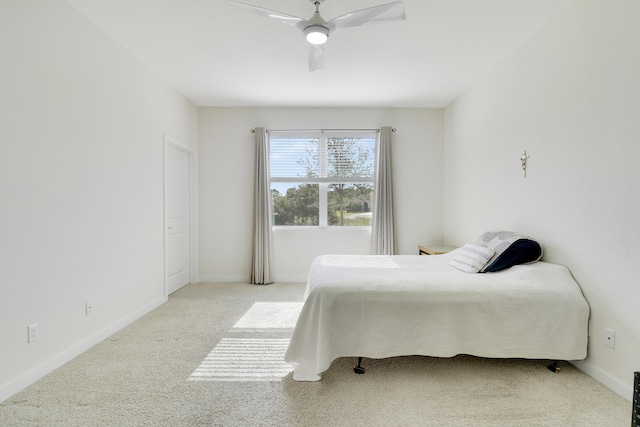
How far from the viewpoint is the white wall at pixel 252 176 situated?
15.7 ft

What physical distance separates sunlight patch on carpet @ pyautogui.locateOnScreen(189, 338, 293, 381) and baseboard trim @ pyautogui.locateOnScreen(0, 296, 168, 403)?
97 centimetres

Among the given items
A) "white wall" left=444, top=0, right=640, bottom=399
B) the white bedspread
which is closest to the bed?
the white bedspread

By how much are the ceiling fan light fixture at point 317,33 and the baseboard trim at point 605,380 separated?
2.81m

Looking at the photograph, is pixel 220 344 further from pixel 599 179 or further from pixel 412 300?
pixel 599 179

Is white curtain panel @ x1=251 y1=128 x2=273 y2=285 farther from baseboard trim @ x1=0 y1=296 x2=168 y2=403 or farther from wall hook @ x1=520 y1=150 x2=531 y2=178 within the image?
wall hook @ x1=520 y1=150 x2=531 y2=178

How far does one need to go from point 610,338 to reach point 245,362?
2.36m

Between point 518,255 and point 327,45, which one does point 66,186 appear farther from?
point 518,255

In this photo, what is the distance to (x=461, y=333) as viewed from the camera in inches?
83.2

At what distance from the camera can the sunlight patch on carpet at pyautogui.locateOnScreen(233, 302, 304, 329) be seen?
3100 millimetres

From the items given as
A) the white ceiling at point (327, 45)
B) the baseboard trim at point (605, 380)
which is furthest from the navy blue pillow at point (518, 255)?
the white ceiling at point (327, 45)

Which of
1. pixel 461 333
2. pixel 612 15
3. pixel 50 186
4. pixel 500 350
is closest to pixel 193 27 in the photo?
pixel 50 186

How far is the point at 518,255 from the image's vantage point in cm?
248

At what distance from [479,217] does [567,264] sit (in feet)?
4.59

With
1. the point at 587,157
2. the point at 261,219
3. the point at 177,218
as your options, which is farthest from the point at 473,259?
the point at 177,218
